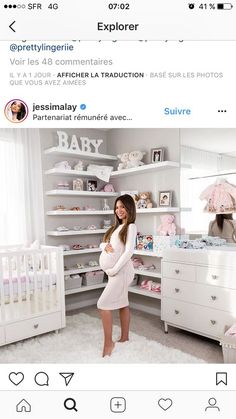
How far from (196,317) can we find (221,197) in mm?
853

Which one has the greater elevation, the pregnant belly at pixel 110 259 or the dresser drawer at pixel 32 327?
the pregnant belly at pixel 110 259

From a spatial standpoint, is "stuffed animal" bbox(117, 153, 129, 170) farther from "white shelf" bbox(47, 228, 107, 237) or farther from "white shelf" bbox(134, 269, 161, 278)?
"white shelf" bbox(134, 269, 161, 278)

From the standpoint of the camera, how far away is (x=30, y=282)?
2.04 metres

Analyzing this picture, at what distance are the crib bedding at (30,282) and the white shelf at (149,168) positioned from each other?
1154 millimetres

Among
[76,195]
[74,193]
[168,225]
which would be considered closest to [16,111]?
[168,225]

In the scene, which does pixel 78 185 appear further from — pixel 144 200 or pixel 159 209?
pixel 159 209

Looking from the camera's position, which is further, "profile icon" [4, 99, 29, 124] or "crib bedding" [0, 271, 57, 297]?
"crib bedding" [0, 271, 57, 297]

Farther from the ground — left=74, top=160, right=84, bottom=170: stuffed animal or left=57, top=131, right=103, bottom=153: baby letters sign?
left=57, top=131, right=103, bottom=153: baby letters sign

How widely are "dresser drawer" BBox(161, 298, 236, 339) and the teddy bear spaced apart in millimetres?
548

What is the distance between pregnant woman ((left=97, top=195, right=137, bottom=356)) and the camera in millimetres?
1720

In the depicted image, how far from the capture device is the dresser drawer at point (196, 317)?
1763 millimetres
